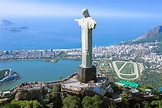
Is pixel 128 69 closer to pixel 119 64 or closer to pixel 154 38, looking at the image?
pixel 119 64

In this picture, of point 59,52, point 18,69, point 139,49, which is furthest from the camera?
point 139,49

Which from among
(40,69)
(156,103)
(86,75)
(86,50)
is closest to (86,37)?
(86,50)

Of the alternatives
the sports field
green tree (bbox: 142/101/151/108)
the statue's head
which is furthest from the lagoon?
green tree (bbox: 142/101/151/108)

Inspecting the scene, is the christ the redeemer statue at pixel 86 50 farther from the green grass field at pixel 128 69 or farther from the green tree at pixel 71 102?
the green grass field at pixel 128 69

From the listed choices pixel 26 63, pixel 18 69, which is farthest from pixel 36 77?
pixel 26 63

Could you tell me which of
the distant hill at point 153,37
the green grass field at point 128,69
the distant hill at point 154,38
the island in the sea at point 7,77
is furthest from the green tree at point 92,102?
the distant hill at point 153,37

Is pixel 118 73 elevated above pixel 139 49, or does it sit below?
below

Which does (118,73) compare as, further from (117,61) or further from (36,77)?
(36,77)
